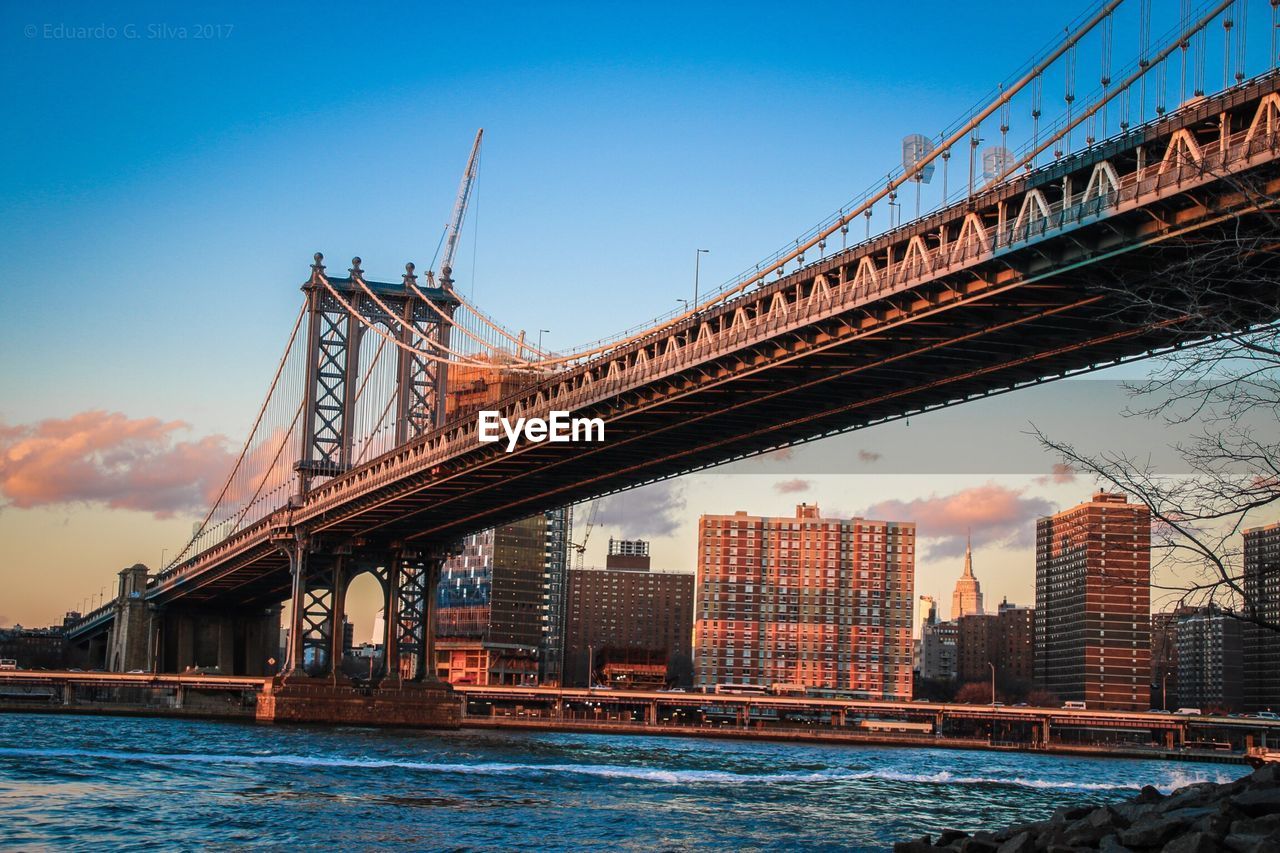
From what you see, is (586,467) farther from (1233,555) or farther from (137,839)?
(1233,555)

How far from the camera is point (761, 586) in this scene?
573 feet

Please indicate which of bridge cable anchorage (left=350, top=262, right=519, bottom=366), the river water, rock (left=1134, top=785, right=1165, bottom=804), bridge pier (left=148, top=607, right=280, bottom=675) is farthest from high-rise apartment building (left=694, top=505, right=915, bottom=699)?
rock (left=1134, top=785, right=1165, bottom=804)

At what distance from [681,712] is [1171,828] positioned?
394 ft

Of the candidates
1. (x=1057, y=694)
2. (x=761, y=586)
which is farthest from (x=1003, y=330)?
(x=1057, y=694)

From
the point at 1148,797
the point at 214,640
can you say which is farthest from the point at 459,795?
the point at 214,640

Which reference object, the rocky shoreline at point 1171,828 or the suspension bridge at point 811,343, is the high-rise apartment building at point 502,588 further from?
the rocky shoreline at point 1171,828

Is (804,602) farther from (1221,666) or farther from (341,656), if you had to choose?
(341,656)

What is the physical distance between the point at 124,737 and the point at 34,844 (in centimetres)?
3955

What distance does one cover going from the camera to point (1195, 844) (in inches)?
637

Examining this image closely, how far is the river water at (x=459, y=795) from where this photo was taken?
30.5 m

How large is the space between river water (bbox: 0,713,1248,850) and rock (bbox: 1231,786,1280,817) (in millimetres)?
13250

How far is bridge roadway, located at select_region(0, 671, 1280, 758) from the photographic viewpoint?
106062mm

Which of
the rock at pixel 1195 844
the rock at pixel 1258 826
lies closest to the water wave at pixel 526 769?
the rock at pixel 1258 826

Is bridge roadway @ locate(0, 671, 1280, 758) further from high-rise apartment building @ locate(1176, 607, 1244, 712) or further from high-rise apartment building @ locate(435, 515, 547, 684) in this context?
high-rise apartment building @ locate(1176, 607, 1244, 712)
